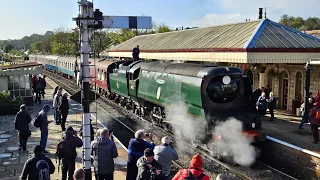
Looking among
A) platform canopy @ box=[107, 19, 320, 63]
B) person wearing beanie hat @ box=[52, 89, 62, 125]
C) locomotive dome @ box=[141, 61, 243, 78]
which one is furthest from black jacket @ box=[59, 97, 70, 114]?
platform canopy @ box=[107, 19, 320, 63]

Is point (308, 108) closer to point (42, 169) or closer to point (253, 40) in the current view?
point (253, 40)

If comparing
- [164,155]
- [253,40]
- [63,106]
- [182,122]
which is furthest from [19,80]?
[164,155]

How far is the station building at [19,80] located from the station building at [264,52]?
26.1ft

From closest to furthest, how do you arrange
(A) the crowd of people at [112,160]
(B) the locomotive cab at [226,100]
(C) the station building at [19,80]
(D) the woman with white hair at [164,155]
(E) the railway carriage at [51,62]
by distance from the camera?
(A) the crowd of people at [112,160]
(D) the woman with white hair at [164,155]
(B) the locomotive cab at [226,100]
(C) the station building at [19,80]
(E) the railway carriage at [51,62]

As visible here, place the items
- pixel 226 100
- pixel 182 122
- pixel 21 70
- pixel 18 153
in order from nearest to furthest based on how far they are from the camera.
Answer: pixel 18 153
pixel 226 100
pixel 182 122
pixel 21 70

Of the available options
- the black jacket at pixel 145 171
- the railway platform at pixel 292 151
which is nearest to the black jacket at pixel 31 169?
the black jacket at pixel 145 171

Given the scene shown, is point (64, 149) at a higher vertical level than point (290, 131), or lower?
higher

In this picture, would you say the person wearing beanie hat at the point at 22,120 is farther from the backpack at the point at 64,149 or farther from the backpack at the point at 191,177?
the backpack at the point at 191,177

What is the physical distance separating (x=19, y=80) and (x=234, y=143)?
44.1 feet

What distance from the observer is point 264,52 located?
48.2 ft

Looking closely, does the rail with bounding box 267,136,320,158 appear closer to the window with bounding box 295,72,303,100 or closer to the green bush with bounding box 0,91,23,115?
the window with bounding box 295,72,303,100

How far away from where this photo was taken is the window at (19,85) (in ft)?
63.7

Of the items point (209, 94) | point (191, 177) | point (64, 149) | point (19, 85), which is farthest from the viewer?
point (19, 85)

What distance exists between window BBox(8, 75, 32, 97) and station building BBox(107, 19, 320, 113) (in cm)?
821
